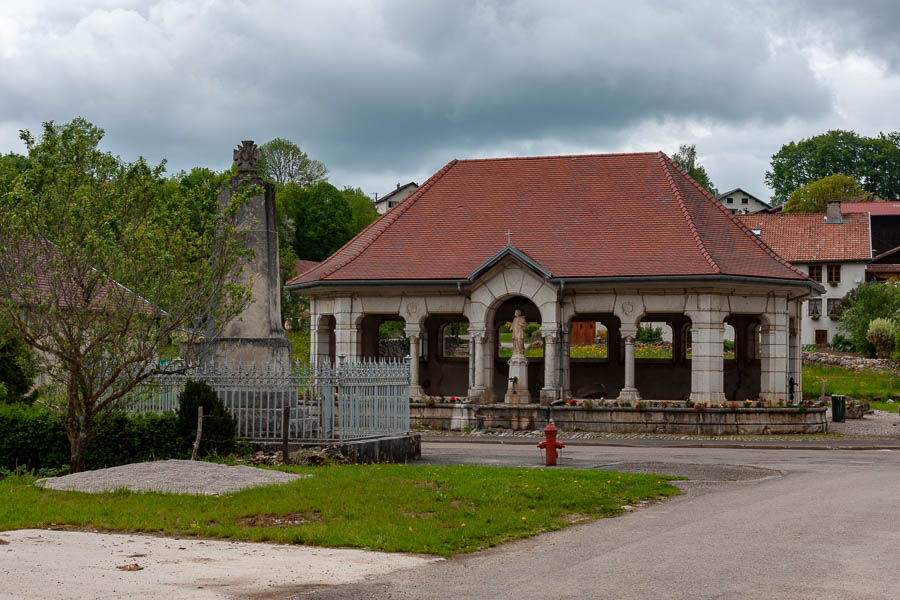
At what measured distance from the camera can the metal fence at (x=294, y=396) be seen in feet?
64.8

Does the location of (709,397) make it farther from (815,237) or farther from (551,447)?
(815,237)

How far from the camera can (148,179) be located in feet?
58.6

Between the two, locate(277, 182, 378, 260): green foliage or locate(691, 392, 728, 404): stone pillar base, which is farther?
locate(277, 182, 378, 260): green foliage

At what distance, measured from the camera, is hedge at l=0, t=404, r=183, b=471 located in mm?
18109

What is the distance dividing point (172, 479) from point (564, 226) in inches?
835

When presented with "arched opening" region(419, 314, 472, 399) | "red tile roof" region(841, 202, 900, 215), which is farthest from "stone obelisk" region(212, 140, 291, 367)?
"red tile roof" region(841, 202, 900, 215)

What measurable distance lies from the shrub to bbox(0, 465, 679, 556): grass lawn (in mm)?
43328

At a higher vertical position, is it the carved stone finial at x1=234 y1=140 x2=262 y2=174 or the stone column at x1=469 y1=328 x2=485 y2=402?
the carved stone finial at x1=234 y1=140 x2=262 y2=174

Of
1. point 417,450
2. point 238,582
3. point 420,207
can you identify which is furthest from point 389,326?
point 238,582

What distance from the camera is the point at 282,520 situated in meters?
13.0

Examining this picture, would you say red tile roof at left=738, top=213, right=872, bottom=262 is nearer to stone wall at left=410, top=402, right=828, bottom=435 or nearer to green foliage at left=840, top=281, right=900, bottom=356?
green foliage at left=840, top=281, right=900, bottom=356

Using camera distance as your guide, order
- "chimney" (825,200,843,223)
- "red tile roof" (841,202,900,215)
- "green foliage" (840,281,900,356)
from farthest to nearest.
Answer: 1. "red tile roof" (841,202,900,215)
2. "chimney" (825,200,843,223)
3. "green foliage" (840,281,900,356)

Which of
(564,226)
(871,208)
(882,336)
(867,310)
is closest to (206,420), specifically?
(564,226)

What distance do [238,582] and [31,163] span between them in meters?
10.1
